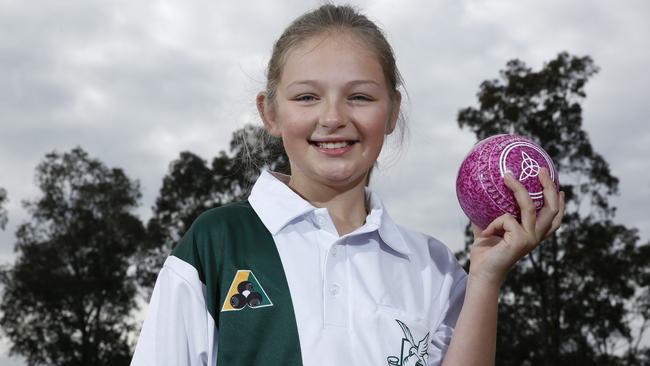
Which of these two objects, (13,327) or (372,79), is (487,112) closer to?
(13,327)

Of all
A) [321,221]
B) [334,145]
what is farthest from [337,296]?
[334,145]

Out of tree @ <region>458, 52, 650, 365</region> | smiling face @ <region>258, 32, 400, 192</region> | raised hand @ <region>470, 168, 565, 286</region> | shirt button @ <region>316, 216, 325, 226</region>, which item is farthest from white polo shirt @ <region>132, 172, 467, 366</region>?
tree @ <region>458, 52, 650, 365</region>

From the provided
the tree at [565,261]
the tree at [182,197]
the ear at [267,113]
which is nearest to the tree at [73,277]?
the tree at [182,197]

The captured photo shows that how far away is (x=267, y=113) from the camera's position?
3.99m

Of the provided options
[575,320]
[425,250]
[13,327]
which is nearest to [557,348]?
[575,320]

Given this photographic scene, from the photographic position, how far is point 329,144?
3.60 m

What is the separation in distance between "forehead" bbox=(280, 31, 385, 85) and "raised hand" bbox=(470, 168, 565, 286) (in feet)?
2.38

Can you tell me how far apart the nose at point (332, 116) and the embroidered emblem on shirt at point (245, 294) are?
65cm

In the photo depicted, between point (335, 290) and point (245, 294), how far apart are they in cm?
34

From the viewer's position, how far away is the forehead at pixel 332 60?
3584mm

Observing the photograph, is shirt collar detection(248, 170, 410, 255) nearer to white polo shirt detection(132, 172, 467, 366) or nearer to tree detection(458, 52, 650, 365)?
white polo shirt detection(132, 172, 467, 366)

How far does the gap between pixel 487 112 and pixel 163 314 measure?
33.7m

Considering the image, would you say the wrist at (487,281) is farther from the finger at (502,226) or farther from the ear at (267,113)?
the ear at (267,113)

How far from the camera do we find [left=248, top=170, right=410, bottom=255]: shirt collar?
360 centimetres
